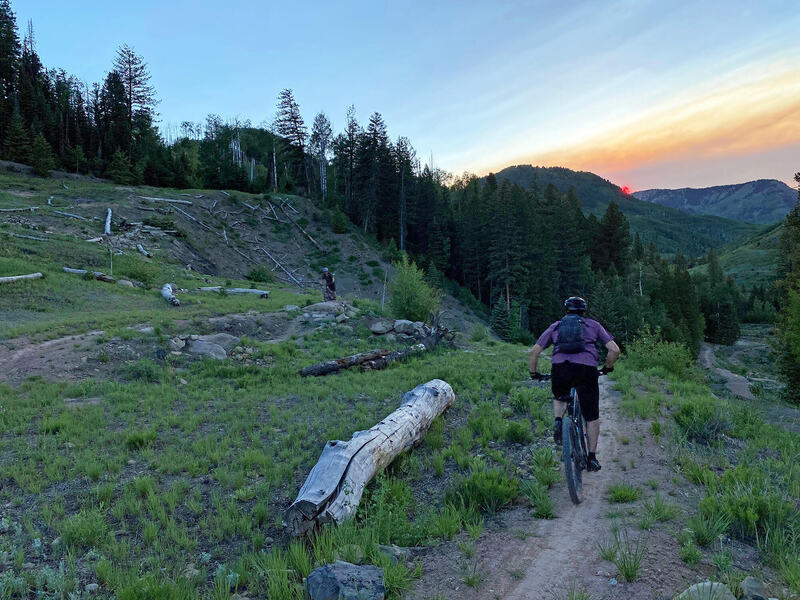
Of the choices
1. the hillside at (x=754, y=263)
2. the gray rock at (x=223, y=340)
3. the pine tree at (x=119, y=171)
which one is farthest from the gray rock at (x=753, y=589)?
the hillside at (x=754, y=263)

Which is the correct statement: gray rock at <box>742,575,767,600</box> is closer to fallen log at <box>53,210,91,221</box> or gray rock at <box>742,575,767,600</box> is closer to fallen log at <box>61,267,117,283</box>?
fallen log at <box>61,267,117,283</box>

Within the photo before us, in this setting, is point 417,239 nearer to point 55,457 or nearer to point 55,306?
point 55,306

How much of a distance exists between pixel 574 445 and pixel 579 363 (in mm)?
1018

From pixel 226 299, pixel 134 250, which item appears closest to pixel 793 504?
pixel 226 299

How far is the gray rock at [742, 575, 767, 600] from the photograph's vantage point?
309 centimetres

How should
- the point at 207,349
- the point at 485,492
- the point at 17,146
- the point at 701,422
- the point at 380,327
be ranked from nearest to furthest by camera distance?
the point at 485,492 < the point at 701,422 < the point at 207,349 < the point at 380,327 < the point at 17,146

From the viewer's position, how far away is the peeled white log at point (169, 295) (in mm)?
19881

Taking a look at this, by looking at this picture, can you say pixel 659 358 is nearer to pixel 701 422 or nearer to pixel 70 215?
pixel 701 422

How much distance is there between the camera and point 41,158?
43000 mm

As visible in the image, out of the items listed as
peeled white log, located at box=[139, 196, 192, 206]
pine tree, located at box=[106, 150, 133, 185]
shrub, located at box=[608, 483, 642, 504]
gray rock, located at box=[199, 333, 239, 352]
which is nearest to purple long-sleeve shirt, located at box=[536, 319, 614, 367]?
shrub, located at box=[608, 483, 642, 504]

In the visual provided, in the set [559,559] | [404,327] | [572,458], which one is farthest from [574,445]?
[404,327]

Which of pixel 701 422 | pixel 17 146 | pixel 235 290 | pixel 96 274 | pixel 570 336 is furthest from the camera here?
pixel 17 146

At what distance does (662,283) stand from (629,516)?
2953 inches

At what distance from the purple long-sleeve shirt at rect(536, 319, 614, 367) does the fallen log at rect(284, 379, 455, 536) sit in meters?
2.72
